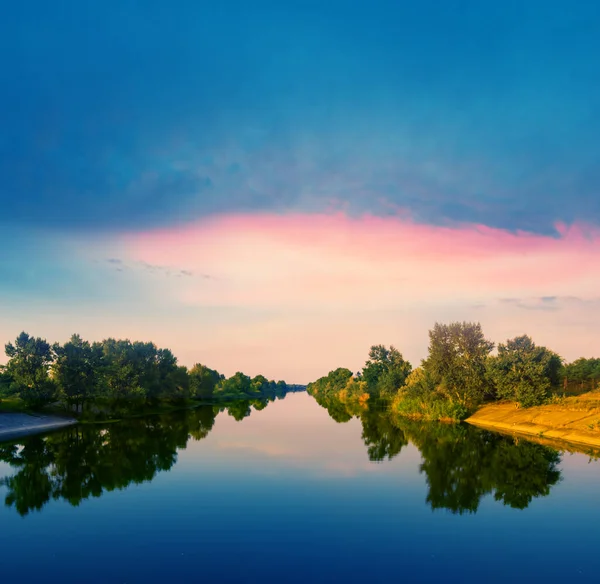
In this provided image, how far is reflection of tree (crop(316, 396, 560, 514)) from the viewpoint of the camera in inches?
1244

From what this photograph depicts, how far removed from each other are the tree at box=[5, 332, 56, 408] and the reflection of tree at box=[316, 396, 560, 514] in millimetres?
62634

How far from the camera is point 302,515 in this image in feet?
87.5

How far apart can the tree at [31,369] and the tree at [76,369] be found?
1.73 metres

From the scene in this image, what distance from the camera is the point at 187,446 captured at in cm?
5597

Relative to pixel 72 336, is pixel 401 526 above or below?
below

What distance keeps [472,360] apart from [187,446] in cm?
5345

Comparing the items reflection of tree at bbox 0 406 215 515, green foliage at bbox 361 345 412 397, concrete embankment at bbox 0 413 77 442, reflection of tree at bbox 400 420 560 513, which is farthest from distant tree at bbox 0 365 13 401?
green foliage at bbox 361 345 412 397

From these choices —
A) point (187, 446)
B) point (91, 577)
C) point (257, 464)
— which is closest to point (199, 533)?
point (91, 577)

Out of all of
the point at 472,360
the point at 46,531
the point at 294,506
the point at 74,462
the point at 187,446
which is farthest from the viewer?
the point at 472,360

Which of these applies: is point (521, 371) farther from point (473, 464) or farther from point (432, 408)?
point (473, 464)

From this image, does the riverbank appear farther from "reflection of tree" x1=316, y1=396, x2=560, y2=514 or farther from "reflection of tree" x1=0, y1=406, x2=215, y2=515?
"reflection of tree" x1=0, y1=406, x2=215, y2=515

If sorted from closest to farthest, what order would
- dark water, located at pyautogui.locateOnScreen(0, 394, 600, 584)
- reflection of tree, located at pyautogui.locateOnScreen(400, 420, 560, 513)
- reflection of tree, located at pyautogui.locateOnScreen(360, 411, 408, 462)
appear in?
dark water, located at pyautogui.locateOnScreen(0, 394, 600, 584), reflection of tree, located at pyautogui.locateOnScreen(400, 420, 560, 513), reflection of tree, located at pyautogui.locateOnScreen(360, 411, 408, 462)

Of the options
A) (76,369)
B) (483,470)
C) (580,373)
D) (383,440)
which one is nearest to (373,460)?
(483,470)

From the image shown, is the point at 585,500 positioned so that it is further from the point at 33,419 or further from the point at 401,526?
the point at 33,419
